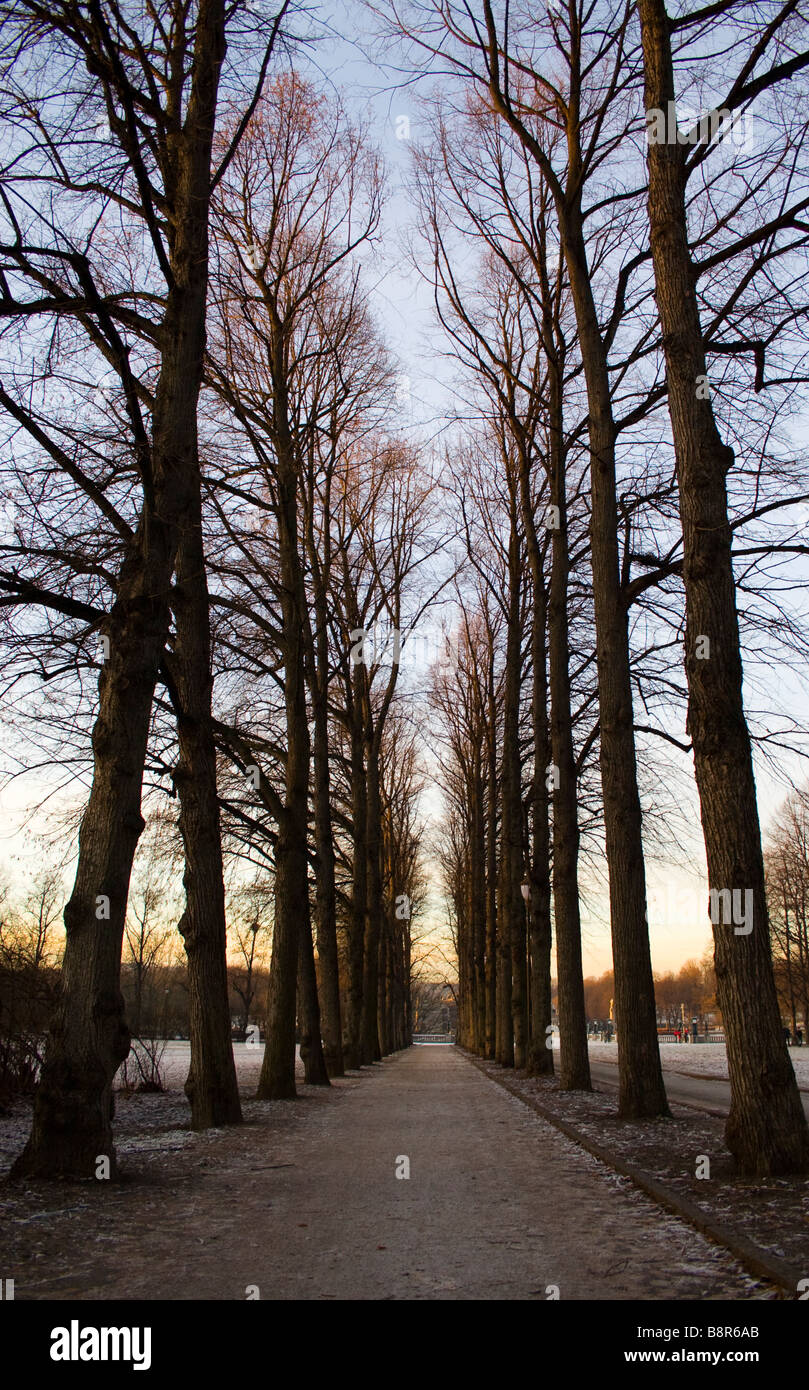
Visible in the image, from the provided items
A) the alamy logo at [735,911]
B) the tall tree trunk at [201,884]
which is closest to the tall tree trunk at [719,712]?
the alamy logo at [735,911]

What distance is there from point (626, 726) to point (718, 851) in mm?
4664

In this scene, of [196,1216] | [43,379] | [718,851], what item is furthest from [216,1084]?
[43,379]

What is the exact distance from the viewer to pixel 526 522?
781 inches

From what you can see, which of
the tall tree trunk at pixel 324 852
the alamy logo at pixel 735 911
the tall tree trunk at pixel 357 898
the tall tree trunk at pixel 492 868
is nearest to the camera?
the alamy logo at pixel 735 911

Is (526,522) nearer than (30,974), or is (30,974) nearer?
(30,974)

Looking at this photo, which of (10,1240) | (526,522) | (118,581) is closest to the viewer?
(10,1240)

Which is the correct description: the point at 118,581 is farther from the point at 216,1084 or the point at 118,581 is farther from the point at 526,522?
the point at 526,522

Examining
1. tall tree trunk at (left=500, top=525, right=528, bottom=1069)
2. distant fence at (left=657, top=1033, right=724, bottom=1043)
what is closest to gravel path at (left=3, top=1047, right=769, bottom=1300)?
tall tree trunk at (left=500, top=525, right=528, bottom=1069)

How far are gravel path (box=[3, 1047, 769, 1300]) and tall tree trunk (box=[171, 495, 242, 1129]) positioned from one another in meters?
1.41
